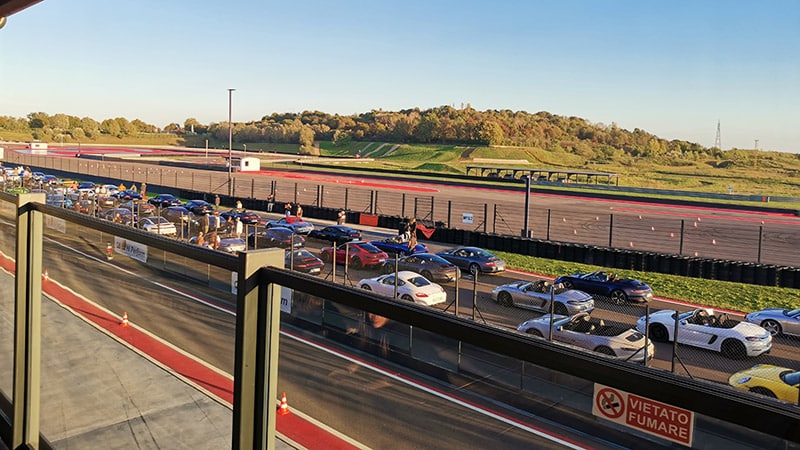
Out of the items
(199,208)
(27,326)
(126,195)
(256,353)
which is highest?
(256,353)

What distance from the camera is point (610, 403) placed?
1.46 m

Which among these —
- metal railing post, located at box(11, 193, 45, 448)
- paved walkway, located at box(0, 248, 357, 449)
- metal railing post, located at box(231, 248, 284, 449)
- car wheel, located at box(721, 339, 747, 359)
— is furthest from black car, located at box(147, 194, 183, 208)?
metal railing post, located at box(231, 248, 284, 449)

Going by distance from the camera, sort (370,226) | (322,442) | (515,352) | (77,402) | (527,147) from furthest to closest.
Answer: (527,147)
(370,226)
(77,402)
(322,442)
(515,352)

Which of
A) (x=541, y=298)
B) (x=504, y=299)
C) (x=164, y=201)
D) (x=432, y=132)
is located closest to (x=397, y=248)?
(x=504, y=299)

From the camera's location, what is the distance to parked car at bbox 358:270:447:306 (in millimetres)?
17500

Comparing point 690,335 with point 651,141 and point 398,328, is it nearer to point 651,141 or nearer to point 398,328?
point 398,328

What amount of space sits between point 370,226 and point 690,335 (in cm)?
2436

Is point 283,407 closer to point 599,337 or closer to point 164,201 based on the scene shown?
point 599,337

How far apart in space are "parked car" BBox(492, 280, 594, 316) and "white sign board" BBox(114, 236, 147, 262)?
15332 millimetres

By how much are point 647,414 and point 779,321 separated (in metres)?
18.5

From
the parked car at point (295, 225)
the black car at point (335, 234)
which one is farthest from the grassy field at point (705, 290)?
the parked car at point (295, 225)

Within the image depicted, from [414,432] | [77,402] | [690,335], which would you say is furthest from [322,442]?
[690,335]

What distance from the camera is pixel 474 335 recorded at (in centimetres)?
163

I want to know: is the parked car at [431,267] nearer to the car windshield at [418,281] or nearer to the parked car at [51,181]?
the car windshield at [418,281]
